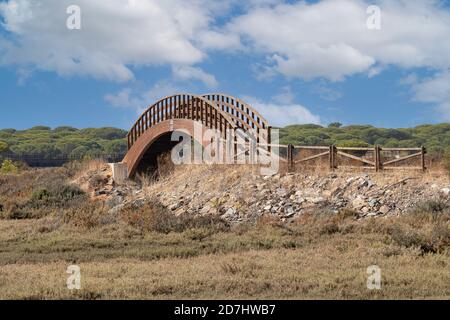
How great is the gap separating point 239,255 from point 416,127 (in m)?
87.9

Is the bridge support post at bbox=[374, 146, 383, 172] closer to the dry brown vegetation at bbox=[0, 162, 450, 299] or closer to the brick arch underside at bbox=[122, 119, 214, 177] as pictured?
the dry brown vegetation at bbox=[0, 162, 450, 299]

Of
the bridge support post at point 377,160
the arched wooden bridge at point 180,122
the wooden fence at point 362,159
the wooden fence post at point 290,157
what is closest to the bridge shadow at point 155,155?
the arched wooden bridge at point 180,122

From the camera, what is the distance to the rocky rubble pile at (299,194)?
55.8 feet

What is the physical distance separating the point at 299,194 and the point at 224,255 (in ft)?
20.7

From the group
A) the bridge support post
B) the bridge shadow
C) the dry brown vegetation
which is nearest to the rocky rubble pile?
the bridge support post

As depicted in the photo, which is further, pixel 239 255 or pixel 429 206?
pixel 429 206

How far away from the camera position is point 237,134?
78.8 ft

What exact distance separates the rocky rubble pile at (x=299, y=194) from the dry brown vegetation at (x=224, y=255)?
72 cm

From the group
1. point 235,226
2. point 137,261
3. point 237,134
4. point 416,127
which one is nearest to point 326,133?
point 416,127
